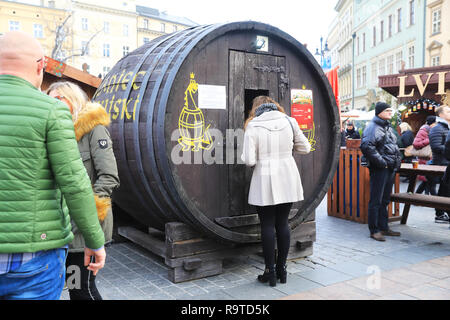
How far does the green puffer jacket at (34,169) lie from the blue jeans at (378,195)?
15.1ft

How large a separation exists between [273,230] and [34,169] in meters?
2.58

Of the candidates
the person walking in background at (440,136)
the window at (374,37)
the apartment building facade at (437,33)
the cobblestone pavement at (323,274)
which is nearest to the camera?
the cobblestone pavement at (323,274)

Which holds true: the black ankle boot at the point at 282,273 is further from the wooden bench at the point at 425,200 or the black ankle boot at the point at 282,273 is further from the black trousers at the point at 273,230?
the wooden bench at the point at 425,200

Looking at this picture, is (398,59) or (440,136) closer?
(440,136)

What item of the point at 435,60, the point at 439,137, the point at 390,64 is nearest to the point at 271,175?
the point at 439,137

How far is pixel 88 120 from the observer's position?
2.98 meters

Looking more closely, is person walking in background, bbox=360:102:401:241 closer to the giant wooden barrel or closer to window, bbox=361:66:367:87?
the giant wooden barrel

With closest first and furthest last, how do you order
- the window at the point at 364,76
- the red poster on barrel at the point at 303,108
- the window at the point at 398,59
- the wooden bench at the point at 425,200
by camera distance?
the red poster on barrel at the point at 303,108 < the wooden bench at the point at 425,200 < the window at the point at 398,59 < the window at the point at 364,76

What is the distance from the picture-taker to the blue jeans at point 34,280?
6.12 ft

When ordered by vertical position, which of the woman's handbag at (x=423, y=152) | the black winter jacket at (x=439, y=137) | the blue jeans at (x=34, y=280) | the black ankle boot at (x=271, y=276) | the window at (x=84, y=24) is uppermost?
the window at (x=84, y=24)

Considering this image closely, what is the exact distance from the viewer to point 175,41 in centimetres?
418

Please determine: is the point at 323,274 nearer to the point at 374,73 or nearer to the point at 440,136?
the point at 440,136

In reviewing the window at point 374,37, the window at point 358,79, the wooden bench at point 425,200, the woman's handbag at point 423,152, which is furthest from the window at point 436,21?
the wooden bench at point 425,200
